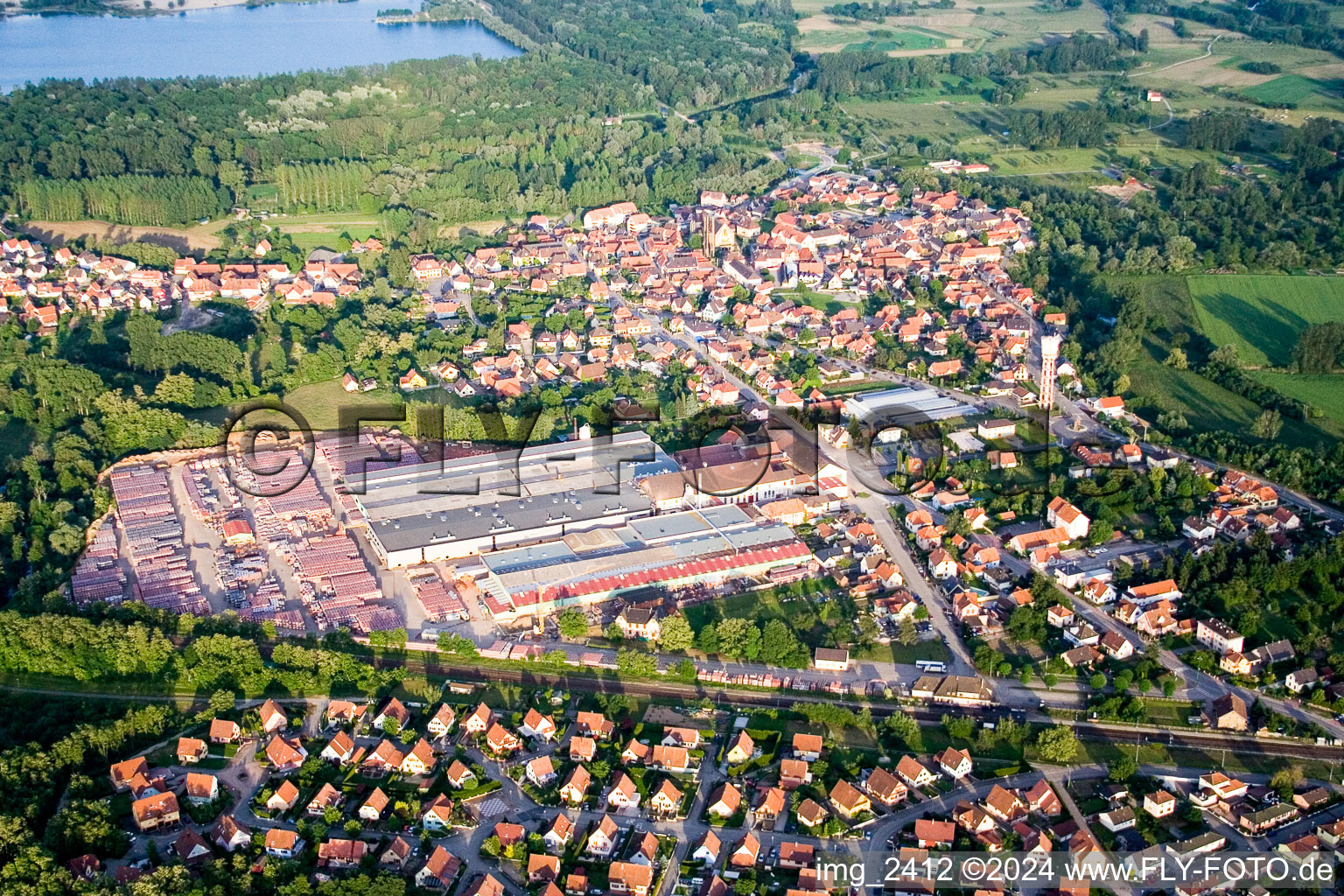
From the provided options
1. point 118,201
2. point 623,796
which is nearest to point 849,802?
point 623,796

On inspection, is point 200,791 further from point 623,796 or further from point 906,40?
point 906,40


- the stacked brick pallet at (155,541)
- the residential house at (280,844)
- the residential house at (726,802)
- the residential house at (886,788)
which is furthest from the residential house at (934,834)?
the stacked brick pallet at (155,541)

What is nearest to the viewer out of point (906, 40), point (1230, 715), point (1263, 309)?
point (1230, 715)

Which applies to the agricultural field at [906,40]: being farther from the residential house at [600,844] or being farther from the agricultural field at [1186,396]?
the residential house at [600,844]

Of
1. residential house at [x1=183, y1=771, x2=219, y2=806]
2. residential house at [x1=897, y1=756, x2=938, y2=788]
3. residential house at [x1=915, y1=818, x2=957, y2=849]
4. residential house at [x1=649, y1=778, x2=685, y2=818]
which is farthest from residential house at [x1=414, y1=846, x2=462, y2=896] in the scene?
residential house at [x1=897, y1=756, x2=938, y2=788]

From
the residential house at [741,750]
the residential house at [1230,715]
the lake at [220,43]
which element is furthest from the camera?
the lake at [220,43]

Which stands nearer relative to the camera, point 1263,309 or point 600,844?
point 600,844

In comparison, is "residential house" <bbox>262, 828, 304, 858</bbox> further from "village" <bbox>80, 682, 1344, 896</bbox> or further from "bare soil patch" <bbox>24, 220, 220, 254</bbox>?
"bare soil patch" <bbox>24, 220, 220, 254</bbox>
